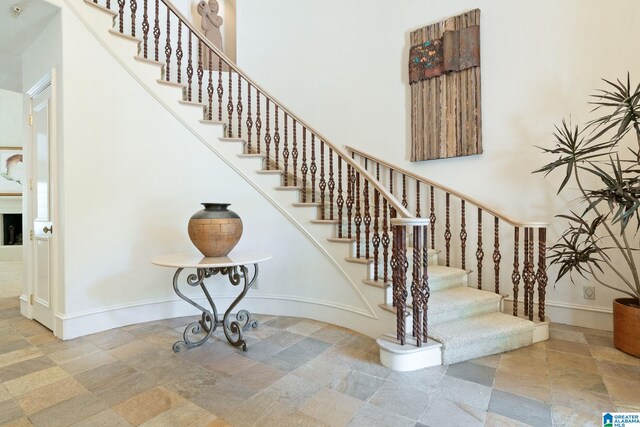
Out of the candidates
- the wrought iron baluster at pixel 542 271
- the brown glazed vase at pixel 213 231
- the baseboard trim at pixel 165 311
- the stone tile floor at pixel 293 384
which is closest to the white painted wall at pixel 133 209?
the baseboard trim at pixel 165 311

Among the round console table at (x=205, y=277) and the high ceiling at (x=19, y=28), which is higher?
the high ceiling at (x=19, y=28)

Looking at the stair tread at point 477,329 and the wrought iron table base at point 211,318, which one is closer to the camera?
the stair tread at point 477,329

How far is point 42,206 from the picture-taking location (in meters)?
2.83

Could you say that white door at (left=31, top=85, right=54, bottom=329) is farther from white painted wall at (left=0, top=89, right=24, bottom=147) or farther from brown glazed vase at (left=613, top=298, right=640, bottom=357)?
white painted wall at (left=0, top=89, right=24, bottom=147)

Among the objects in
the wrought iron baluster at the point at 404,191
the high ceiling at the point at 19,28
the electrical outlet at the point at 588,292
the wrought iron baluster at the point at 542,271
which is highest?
the high ceiling at the point at 19,28

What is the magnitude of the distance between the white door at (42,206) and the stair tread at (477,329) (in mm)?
3251

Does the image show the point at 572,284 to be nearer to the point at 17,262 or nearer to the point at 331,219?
the point at 331,219

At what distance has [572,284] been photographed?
2881mm

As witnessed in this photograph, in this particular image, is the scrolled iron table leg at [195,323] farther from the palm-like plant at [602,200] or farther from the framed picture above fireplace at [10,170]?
the framed picture above fireplace at [10,170]

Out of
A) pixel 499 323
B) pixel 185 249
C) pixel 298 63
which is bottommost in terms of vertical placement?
pixel 499 323

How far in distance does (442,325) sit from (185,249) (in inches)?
95.3

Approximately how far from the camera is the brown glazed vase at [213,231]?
2.25m

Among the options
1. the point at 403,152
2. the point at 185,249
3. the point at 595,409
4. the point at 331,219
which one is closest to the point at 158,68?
the point at 185,249

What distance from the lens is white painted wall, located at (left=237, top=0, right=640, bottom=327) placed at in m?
2.80
